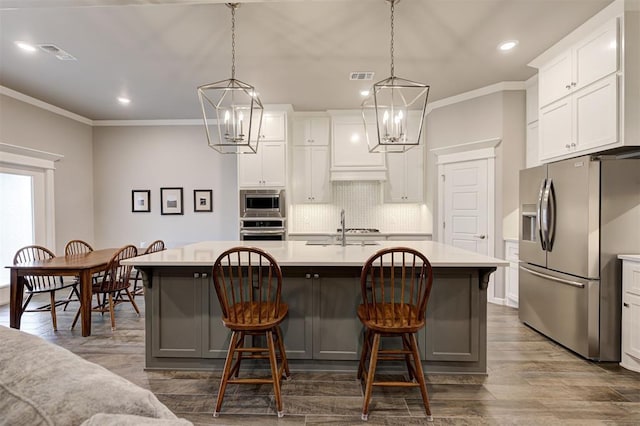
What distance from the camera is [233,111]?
2289 mm

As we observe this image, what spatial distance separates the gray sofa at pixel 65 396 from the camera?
59cm

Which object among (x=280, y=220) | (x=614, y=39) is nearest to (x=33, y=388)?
(x=614, y=39)

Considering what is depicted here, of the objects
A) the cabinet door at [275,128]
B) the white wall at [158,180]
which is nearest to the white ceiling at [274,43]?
the cabinet door at [275,128]

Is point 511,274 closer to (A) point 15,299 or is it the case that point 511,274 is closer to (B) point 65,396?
(B) point 65,396

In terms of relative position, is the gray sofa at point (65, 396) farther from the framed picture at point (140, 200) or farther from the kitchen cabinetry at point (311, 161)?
the framed picture at point (140, 200)

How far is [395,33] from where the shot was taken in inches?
121

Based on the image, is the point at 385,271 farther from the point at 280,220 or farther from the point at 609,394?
the point at 280,220

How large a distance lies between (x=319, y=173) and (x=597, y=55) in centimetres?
370

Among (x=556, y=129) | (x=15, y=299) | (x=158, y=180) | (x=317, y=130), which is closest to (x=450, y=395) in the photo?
(x=556, y=129)

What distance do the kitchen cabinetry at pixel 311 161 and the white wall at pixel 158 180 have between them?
4.02ft

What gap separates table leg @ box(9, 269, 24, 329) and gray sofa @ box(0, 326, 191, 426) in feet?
11.6

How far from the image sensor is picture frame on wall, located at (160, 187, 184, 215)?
5969 millimetres

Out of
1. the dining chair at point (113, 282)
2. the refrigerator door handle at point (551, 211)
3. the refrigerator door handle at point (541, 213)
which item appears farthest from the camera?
the dining chair at point (113, 282)

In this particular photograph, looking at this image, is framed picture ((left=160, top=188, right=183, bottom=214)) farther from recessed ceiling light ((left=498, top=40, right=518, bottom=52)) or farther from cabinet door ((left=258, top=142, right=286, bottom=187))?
recessed ceiling light ((left=498, top=40, right=518, bottom=52))
